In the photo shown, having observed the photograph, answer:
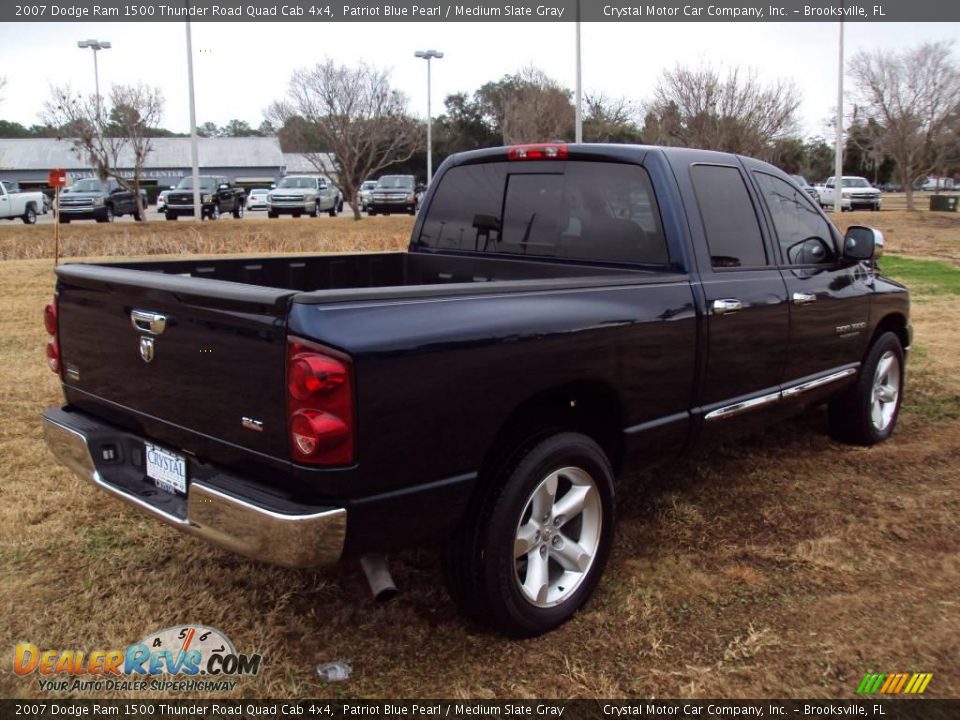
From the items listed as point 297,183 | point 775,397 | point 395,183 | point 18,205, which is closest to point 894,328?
point 775,397

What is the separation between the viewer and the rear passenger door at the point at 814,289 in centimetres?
457

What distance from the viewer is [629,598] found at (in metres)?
3.53

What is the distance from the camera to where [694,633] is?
10.8 ft

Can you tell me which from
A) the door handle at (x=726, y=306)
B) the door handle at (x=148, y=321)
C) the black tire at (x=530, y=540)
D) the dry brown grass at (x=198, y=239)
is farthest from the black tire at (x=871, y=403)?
the dry brown grass at (x=198, y=239)

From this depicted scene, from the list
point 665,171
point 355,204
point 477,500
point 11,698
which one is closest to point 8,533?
point 11,698

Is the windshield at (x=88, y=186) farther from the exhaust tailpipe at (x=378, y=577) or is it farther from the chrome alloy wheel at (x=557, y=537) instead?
the exhaust tailpipe at (x=378, y=577)

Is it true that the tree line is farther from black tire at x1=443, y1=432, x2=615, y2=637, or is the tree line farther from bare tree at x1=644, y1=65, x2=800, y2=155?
black tire at x1=443, y1=432, x2=615, y2=637

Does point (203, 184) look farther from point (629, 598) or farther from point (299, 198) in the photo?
point (629, 598)

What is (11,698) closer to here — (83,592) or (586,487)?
(83,592)

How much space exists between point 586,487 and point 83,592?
216 centimetres

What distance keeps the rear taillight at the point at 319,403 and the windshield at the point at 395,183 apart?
1311 inches

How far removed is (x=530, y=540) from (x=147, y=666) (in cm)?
149

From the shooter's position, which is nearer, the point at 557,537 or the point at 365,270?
the point at 557,537

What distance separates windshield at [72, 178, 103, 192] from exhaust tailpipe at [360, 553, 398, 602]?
31.4 meters
